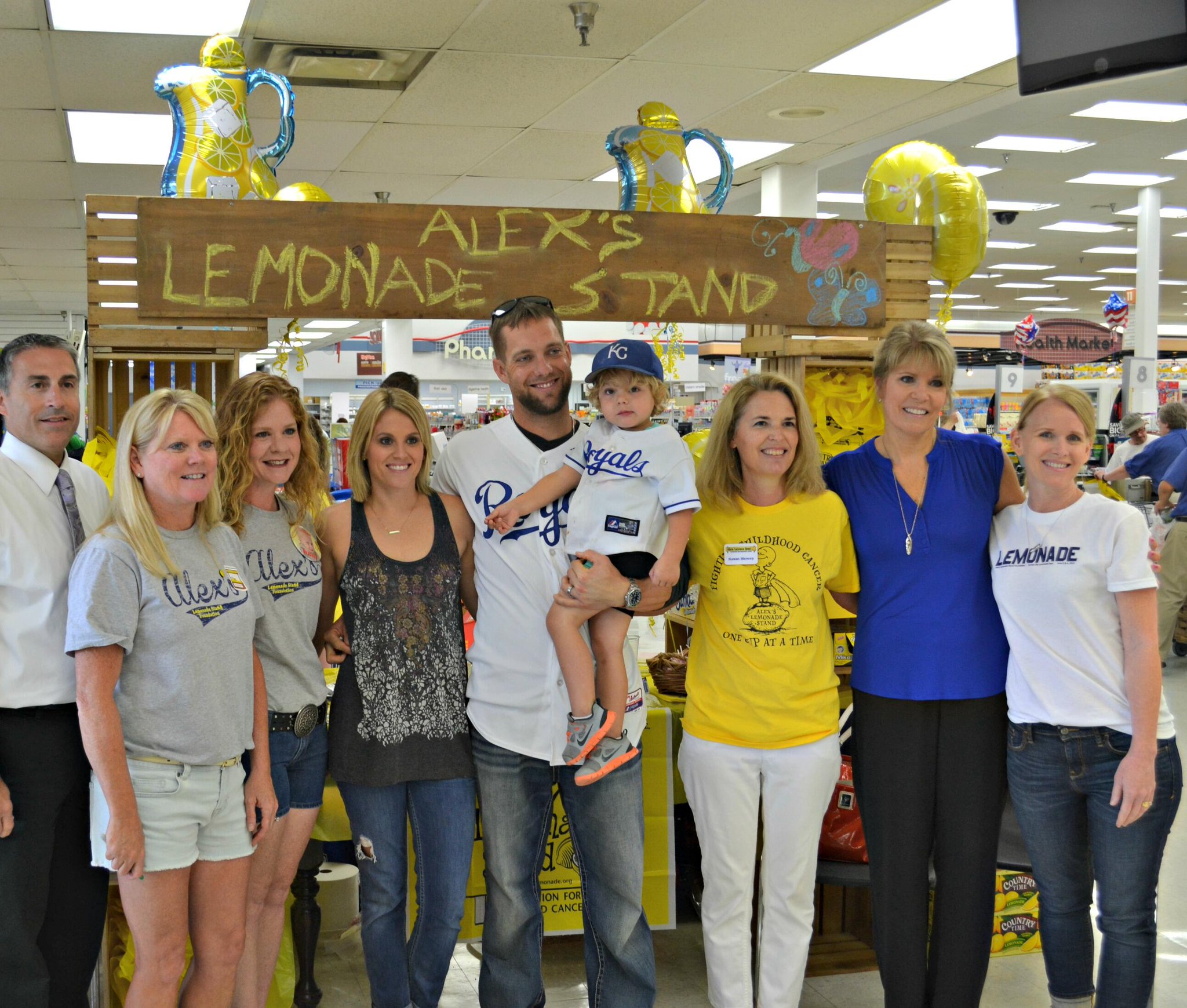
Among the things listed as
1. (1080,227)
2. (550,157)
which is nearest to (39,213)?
(550,157)

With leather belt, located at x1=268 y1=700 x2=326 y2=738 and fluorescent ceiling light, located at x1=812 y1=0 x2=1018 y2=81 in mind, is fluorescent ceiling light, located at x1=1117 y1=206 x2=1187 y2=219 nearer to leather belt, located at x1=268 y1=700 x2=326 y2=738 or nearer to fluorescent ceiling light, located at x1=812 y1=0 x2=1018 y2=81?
fluorescent ceiling light, located at x1=812 y1=0 x2=1018 y2=81

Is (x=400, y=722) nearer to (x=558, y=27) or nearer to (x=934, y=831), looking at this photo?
(x=934, y=831)

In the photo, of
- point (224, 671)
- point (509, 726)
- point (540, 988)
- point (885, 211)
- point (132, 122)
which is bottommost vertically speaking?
point (540, 988)

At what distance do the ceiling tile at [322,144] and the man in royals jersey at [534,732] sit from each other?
4.10m

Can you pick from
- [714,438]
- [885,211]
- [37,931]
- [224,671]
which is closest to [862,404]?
[885,211]

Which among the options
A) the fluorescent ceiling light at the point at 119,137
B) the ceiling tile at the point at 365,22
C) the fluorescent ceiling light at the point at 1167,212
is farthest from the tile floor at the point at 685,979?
the fluorescent ceiling light at the point at 1167,212

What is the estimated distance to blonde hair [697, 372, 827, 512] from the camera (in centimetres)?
250

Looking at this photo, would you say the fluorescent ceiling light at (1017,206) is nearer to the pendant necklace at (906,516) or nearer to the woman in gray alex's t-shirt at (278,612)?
the pendant necklace at (906,516)

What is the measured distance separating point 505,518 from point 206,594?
2.05 feet

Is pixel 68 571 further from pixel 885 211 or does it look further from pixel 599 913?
pixel 885 211

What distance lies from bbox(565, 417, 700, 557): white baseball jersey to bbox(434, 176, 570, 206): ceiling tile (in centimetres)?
528

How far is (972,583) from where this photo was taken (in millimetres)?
2428

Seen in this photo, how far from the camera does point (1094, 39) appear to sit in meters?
3.29

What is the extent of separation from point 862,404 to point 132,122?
14.0 feet
